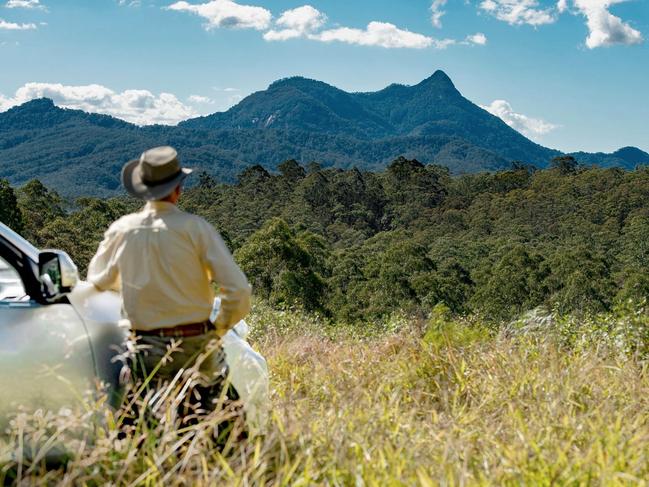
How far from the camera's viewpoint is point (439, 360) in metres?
4.43

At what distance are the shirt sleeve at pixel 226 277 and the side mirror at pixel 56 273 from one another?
49cm

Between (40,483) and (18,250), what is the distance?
99 centimetres

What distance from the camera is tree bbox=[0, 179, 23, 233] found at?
3866 cm

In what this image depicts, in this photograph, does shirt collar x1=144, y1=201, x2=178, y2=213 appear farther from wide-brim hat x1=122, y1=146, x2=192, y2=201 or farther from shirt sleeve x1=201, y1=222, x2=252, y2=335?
shirt sleeve x1=201, y1=222, x2=252, y2=335

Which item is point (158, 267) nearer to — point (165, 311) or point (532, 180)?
point (165, 311)

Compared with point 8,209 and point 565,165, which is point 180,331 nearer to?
point 8,209

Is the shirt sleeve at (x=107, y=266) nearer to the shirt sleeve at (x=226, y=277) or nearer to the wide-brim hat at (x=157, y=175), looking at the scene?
the wide-brim hat at (x=157, y=175)

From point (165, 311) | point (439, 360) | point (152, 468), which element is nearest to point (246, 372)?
point (165, 311)

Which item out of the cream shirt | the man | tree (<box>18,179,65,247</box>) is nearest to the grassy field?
the man

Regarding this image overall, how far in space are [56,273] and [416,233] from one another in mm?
62951

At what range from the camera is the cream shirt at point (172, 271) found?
9.20ft

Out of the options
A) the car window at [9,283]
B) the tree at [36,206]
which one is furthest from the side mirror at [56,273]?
the tree at [36,206]

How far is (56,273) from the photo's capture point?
2846 millimetres

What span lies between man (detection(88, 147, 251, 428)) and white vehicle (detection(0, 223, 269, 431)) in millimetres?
146
